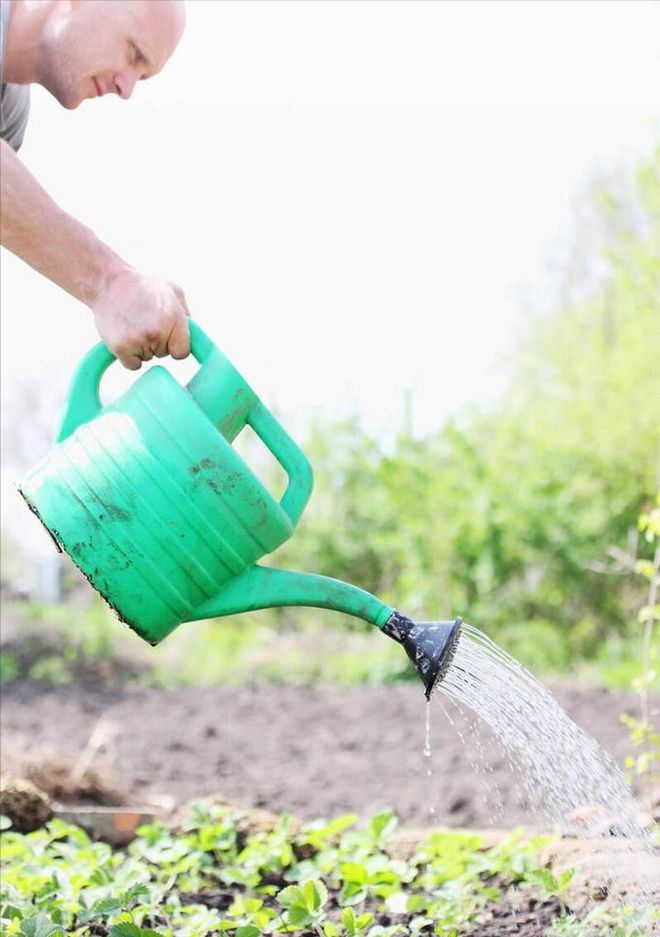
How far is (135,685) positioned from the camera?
697cm

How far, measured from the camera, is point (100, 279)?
1.67 m

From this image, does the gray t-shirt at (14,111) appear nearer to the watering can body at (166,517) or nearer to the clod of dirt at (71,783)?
the watering can body at (166,517)

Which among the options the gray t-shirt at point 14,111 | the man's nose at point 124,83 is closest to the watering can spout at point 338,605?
the man's nose at point 124,83

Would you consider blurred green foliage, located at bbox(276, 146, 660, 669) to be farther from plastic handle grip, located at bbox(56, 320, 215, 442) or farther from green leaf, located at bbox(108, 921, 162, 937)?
green leaf, located at bbox(108, 921, 162, 937)

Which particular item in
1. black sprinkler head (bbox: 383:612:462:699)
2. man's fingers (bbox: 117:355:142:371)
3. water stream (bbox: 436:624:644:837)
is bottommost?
water stream (bbox: 436:624:644:837)

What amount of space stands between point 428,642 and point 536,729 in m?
0.29

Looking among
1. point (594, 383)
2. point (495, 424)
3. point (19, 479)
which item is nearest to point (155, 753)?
point (19, 479)

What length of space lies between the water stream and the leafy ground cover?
15cm

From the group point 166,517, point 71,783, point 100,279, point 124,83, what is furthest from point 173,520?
point 71,783

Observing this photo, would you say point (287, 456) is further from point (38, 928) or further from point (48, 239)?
point (38, 928)

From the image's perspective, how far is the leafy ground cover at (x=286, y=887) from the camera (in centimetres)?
186

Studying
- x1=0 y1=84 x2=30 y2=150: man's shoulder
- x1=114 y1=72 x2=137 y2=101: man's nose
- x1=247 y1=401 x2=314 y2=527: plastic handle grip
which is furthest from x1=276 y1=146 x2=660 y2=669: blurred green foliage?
x1=247 y1=401 x2=314 y2=527: plastic handle grip

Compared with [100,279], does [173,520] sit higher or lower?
lower

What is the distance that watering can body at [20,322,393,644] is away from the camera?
A: 1604 mm
